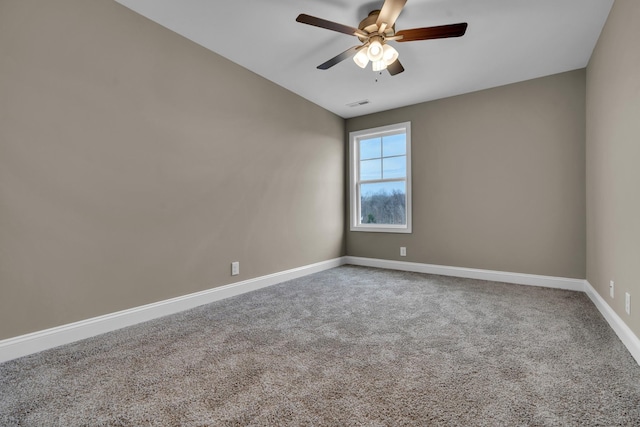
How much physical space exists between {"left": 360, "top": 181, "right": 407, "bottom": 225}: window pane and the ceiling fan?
7.79ft

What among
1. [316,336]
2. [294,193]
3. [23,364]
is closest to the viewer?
[23,364]

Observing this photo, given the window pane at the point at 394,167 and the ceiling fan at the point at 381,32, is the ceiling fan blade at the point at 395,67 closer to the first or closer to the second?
the ceiling fan at the point at 381,32

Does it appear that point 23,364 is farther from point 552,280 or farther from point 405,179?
point 552,280

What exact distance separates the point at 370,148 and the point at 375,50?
8.59 ft

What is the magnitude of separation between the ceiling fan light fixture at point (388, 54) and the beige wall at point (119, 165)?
5.40ft

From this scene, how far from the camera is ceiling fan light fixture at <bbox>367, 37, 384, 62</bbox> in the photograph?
2320mm

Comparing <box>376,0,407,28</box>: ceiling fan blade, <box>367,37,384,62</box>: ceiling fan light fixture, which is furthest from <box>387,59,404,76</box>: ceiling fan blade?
<box>376,0,407,28</box>: ceiling fan blade

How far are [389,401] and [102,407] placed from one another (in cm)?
132

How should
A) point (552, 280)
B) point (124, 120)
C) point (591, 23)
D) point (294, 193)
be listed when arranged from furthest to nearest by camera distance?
point (294, 193) < point (552, 280) < point (591, 23) < point (124, 120)

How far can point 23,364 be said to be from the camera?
1.74m

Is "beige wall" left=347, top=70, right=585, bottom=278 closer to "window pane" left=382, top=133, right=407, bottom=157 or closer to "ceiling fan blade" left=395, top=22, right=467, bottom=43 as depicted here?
"window pane" left=382, top=133, right=407, bottom=157

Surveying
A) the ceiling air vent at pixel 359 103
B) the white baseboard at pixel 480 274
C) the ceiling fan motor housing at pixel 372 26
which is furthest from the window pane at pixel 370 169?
the ceiling fan motor housing at pixel 372 26

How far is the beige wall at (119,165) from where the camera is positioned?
1.86m

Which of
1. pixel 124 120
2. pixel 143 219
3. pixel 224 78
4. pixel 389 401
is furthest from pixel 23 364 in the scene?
pixel 224 78
